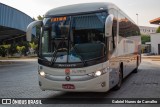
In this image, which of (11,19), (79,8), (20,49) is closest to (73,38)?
(79,8)

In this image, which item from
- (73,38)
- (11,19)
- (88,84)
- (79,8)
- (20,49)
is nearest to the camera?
(88,84)

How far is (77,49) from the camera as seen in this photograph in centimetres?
970

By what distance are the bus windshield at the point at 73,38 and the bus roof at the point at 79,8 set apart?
186 mm

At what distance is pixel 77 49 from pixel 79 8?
60.1 inches

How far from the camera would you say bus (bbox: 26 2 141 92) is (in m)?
9.47

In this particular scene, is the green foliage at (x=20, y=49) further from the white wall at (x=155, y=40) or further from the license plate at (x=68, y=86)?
the license plate at (x=68, y=86)

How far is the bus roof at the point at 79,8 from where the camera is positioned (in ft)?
33.5

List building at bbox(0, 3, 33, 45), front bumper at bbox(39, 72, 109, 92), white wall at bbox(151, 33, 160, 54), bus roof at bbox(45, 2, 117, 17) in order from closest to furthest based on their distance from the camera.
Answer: front bumper at bbox(39, 72, 109, 92) → bus roof at bbox(45, 2, 117, 17) → building at bbox(0, 3, 33, 45) → white wall at bbox(151, 33, 160, 54)

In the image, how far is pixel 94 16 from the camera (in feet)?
33.1

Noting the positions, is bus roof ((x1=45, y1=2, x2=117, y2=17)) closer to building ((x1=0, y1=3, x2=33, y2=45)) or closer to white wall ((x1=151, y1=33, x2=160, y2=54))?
building ((x1=0, y1=3, x2=33, y2=45))

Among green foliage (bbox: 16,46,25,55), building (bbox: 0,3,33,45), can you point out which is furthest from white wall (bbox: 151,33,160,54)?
green foliage (bbox: 16,46,25,55)

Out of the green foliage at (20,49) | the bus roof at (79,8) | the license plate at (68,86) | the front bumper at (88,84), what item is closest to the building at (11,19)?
the bus roof at (79,8)

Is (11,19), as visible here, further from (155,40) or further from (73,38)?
(155,40)

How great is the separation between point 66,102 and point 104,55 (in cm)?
192
